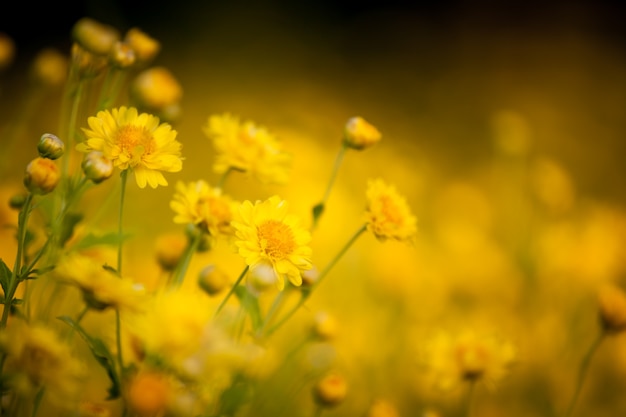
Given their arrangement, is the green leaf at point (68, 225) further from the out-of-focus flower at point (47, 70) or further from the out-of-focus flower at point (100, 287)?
the out-of-focus flower at point (47, 70)

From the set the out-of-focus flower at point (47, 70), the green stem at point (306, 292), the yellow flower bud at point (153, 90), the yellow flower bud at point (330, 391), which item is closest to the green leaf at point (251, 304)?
the green stem at point (306, 292)

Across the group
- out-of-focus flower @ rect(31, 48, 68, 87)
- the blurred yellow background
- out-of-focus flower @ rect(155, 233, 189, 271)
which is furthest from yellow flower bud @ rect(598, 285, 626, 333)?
out-of-focus flower @ rect(31, 48, 68, 87)

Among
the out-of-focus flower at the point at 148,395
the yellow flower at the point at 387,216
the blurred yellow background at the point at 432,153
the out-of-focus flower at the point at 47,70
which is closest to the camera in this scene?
the out-of-focus flower at the point at 148,395

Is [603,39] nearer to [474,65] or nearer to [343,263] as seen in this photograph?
[474,65]

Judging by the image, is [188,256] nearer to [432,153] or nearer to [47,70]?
[47,70]

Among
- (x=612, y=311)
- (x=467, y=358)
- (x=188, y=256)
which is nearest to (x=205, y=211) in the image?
(x=188, y=256)

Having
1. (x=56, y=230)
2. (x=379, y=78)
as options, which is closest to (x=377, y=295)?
(x=56, y=230)
